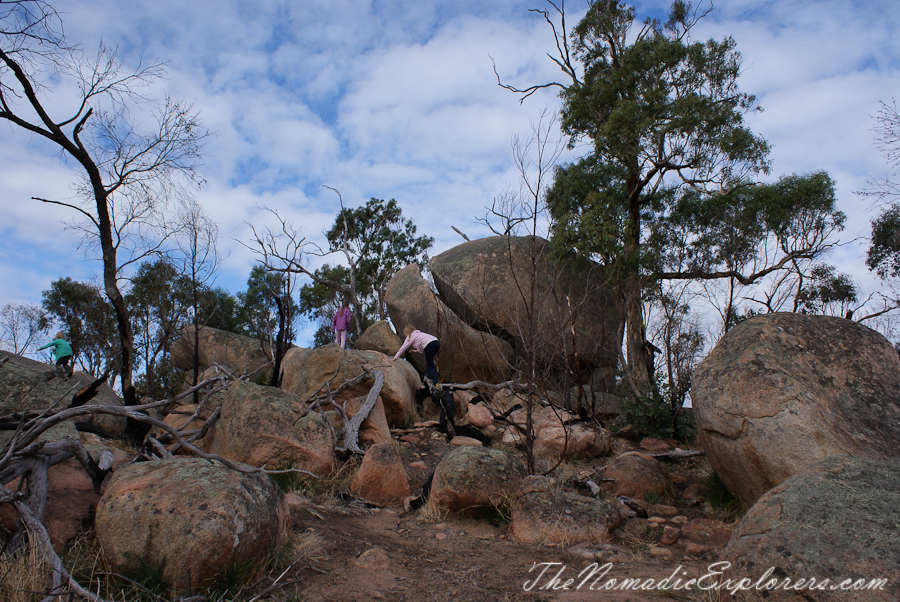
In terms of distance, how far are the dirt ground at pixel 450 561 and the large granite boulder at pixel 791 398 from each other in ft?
3.02

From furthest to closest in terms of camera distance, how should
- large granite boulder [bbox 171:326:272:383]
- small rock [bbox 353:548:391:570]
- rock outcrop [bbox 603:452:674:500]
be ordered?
1. large granite boulder [bbox 171:326:272:383]
2. rock outcrop [bbox 603:452:674:500]
3. small rock [bbox 353:548:391:570]

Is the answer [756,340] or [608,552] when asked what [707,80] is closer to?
[756,340]

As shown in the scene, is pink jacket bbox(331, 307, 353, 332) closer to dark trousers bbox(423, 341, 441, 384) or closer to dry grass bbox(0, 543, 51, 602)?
dark trousers bbox(423, 341, 441, 384)

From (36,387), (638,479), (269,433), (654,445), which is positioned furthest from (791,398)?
(36,387)

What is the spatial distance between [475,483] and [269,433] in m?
2.30

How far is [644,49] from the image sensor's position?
12.9m

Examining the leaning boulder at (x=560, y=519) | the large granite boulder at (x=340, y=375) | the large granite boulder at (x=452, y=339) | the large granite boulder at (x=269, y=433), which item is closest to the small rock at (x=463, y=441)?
the large granite boulder at (x=340, y=375)

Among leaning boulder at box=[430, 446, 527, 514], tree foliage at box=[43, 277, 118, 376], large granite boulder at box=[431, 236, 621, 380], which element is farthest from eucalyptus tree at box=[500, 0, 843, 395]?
tree foliage at box=[43, 277, 118, 376]

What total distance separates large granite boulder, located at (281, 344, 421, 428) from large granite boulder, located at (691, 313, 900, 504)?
15.9 ft

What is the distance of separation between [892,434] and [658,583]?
3.20 metres

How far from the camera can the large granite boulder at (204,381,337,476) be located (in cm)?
594

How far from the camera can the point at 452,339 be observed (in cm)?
1239

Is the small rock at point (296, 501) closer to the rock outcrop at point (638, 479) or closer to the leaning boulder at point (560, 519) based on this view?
the leaning boulder at point (560, 519)

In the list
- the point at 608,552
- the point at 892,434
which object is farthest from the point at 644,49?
the point at 608,552
